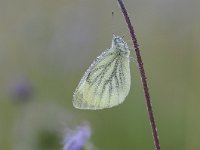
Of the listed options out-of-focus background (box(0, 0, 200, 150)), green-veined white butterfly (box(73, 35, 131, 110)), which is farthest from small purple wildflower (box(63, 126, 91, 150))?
out-of-focus background (box(0, 0, 200, 150))

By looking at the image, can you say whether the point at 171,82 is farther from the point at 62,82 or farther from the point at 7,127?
the point at 7,127

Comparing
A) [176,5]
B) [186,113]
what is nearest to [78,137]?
[186,113]

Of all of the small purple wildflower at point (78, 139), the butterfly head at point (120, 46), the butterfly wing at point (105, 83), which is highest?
the butterfly head at point (120, 46)

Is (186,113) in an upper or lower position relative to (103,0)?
lower

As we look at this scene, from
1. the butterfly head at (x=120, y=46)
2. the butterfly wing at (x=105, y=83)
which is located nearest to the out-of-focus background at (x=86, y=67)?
the butterfly wing at (x=105, y=83)

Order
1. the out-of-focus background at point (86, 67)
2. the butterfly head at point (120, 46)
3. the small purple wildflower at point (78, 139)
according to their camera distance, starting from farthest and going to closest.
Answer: the out-of-focus background at point (86, 67) < the small purple wildflower at point (78, 139) < the butterfly head at point (120, 46)

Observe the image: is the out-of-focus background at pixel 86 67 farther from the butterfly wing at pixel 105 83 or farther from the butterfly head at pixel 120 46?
the butterfly head at pixel 120 46

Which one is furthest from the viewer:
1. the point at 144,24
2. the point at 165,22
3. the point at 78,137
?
the point at 144,24

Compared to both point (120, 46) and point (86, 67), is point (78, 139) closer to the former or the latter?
point (120, 46)

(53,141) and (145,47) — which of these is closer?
(53,141)
